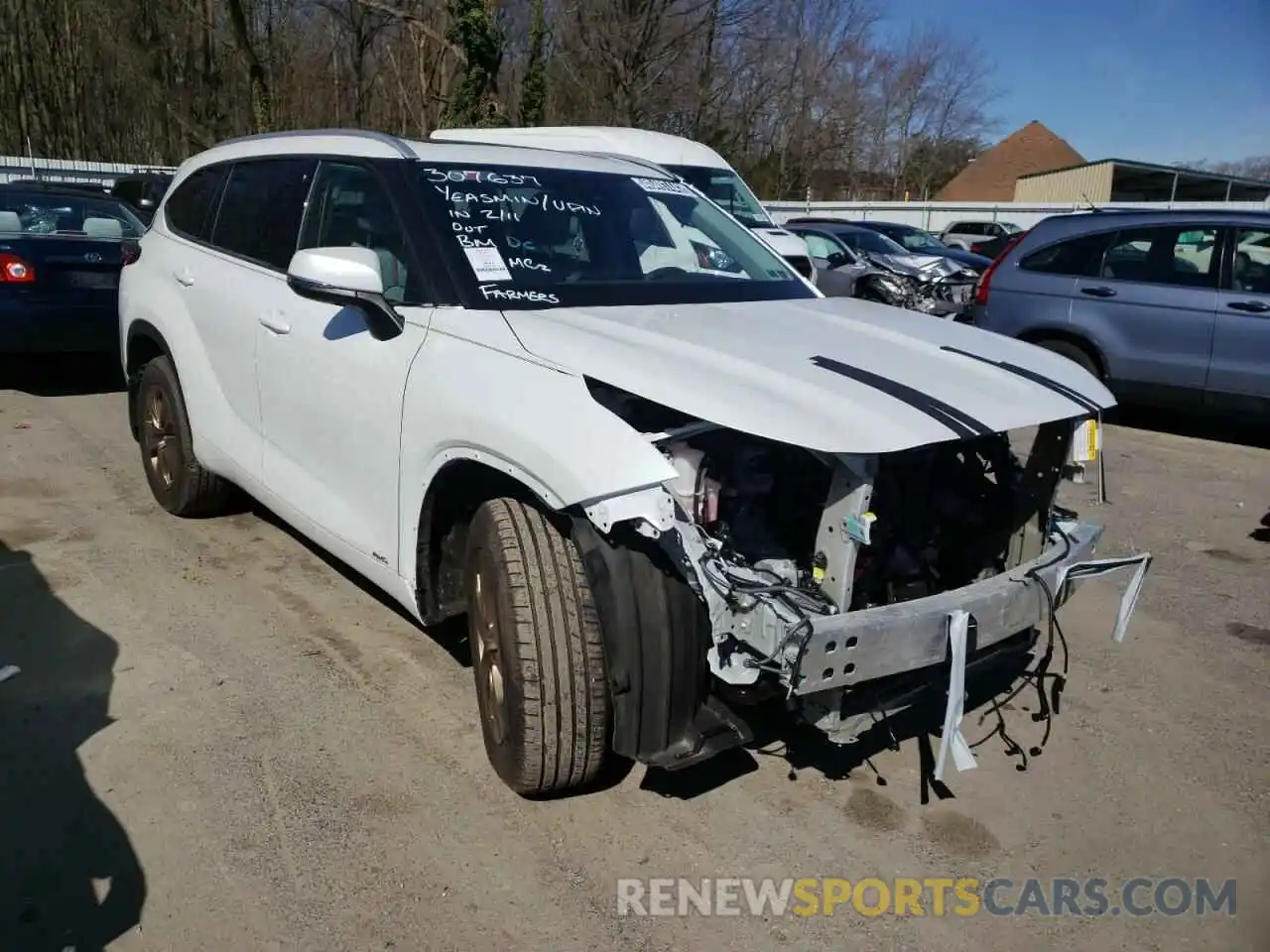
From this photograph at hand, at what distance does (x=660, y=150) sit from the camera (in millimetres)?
10984

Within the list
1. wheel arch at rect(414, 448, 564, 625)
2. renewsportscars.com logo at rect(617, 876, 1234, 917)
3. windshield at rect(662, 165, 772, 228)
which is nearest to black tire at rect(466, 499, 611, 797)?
wheel arch at rect(414, 448, 564, 625)

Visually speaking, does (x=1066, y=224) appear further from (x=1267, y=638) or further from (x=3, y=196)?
(x=3, y=196)

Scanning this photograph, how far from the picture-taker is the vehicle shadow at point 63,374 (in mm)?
8327

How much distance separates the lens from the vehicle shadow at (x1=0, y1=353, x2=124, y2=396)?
8.33 m

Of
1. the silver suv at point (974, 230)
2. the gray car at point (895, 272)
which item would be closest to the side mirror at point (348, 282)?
the gray car at point (895, 272)

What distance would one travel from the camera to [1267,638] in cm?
439

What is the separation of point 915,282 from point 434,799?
12446 mm

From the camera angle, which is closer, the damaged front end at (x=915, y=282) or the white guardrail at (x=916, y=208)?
the damaged front end at (x=915, y=282)

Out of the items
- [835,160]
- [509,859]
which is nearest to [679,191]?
[509,859]

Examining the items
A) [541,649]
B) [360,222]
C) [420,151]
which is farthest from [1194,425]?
[541,649]

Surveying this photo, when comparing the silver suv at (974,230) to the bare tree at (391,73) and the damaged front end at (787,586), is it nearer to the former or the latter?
the bare tree at (391,73)

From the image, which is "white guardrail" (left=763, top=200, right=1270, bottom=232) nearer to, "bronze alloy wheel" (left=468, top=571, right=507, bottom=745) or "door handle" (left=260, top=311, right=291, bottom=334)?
"door handle" (left=260, top=311, right=291, bottom=334)

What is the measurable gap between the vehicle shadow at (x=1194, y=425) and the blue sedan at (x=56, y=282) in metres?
8.05

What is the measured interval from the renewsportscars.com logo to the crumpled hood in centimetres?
123
